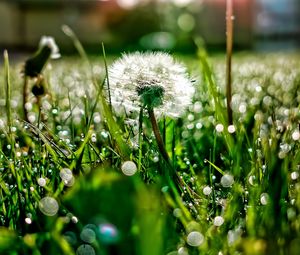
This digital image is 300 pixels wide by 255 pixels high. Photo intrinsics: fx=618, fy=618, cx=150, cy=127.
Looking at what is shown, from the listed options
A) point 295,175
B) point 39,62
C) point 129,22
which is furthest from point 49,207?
point 129,22

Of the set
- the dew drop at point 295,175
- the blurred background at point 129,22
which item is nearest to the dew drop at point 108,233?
the dew drop at point 295,175

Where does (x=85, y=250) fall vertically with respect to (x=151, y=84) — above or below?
below

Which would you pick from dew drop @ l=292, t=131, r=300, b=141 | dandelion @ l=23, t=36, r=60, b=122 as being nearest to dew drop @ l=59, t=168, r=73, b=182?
dew drop @ l=292, t=131, r=300, b=141

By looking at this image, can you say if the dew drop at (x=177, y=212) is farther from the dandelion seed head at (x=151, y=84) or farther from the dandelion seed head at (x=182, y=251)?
the dandelion seed head at (x=151, y=84)

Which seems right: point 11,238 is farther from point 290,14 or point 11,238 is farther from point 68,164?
point 290,14

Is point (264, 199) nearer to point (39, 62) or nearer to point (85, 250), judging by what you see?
point (85, 250)

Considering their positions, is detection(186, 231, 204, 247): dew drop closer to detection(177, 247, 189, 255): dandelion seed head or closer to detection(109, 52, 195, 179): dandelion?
detection(177, 247, 189, 255): dandelion seed head
